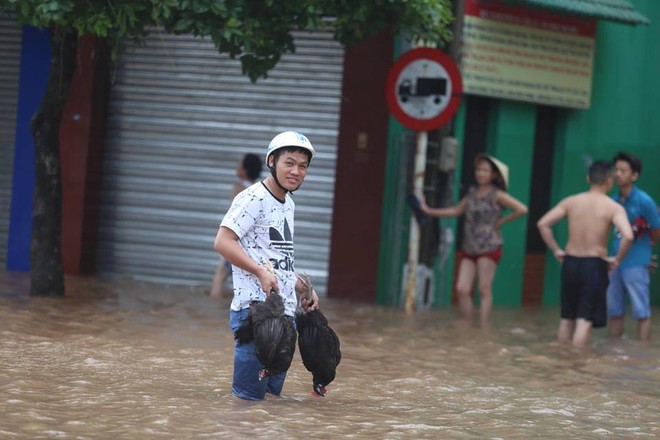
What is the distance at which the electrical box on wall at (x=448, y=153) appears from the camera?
13.9m

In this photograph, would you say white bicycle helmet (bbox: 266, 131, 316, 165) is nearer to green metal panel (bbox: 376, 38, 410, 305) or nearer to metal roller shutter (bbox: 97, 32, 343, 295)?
green metal panel (bbox: 376, 38, 410, 305)

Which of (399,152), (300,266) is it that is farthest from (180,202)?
(399,152)

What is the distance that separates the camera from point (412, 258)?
546 inches

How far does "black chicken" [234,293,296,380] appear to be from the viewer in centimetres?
688

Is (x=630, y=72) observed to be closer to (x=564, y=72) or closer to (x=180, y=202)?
A: (x=564, y=72)

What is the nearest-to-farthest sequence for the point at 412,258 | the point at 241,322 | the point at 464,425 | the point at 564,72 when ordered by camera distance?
the point at 241,322 → the point at 464,425 → the point at 412,258 → the point at 564,72

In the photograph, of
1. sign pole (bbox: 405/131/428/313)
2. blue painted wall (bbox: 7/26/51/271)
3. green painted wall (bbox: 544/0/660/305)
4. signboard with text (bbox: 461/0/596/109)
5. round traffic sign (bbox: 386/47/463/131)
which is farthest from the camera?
green painted wall (bbox: 544/0/660/305)

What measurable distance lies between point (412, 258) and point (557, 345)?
2342 millimetres

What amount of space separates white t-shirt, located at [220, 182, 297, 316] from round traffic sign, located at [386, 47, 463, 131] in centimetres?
609

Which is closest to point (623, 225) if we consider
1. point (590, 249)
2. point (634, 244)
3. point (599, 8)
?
point (590, 249)

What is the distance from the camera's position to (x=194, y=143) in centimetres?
1552

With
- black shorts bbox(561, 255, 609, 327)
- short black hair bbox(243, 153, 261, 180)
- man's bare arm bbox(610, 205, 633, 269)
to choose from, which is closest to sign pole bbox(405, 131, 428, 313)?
short black hair bbox(243, 153, 261, 180)

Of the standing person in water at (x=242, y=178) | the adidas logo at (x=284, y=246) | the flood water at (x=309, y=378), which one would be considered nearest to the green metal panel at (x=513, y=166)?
the flood water at (x=309, y=378)

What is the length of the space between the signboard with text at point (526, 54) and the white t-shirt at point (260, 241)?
783 centimetres
